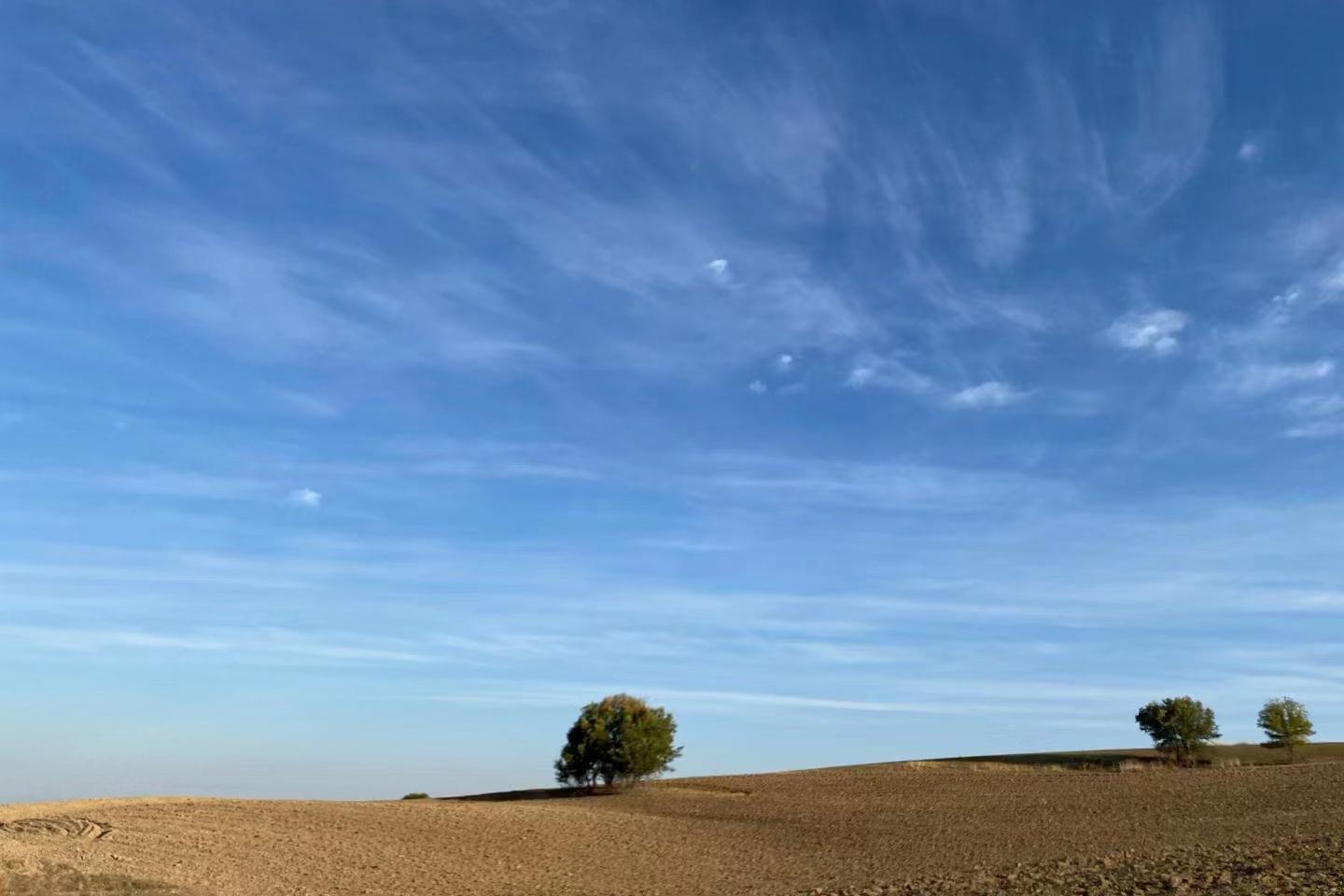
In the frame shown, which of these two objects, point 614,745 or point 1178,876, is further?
point 614,745

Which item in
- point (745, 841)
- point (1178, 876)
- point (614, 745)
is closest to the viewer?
point (1178, 876)

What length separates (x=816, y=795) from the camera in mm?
50094

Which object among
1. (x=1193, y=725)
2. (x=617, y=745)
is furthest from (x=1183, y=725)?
(x=617, y=745)

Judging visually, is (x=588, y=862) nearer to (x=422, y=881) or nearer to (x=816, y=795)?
(x=422, y=881)

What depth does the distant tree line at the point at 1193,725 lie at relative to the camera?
67938mm

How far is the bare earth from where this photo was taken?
88.7 ft

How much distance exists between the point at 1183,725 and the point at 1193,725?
0.65 meters

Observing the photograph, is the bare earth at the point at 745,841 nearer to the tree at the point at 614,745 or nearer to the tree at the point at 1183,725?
the tree at the point at 614,745

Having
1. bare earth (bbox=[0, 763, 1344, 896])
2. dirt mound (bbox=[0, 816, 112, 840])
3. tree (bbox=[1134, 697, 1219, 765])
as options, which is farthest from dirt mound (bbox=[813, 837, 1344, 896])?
tree (bbox=[1134, 697, 1219, 765])

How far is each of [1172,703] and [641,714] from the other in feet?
126

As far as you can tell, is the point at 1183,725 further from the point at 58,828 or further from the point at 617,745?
the point at 58,828

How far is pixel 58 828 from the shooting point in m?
33.1

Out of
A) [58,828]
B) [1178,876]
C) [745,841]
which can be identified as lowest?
[1178,876]

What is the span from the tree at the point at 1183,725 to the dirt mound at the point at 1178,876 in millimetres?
42216
